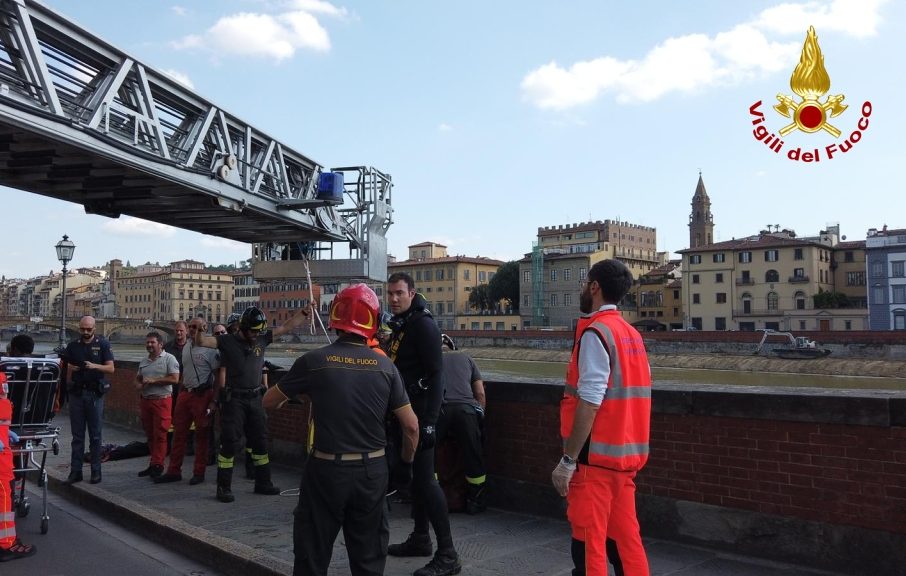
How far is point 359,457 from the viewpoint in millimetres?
3592

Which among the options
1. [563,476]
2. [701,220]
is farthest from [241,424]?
[701,220]

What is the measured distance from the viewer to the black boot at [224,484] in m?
7.27

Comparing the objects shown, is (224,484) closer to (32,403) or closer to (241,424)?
(241,424)

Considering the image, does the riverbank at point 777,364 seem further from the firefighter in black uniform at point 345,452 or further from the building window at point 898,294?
the firefighter in black uniform at point 345,452

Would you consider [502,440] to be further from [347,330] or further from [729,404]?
[347,330]

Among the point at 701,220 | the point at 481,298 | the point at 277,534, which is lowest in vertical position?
the point at 277,534

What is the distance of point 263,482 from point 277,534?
1.62 metres

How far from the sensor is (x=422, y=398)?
4.98 m

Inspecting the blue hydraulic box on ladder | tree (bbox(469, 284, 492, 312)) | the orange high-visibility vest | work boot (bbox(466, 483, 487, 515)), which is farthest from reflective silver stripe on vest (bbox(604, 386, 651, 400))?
tree (bbox(469, 284, 492, 312))

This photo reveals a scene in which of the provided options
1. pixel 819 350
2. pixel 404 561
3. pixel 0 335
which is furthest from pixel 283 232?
pixel 0 335

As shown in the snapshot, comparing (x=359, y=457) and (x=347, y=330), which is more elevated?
(x=347, y=330)

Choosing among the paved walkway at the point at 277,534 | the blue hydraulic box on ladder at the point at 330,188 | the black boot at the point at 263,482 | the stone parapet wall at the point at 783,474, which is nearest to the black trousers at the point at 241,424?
the black boot at the point at 263,482

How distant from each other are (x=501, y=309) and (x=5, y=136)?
10229 cm

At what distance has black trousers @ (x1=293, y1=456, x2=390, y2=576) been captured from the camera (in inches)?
140
